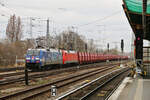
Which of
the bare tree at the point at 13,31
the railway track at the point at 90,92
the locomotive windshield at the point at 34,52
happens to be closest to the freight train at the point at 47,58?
the locomotive windshield at the point at 34,52

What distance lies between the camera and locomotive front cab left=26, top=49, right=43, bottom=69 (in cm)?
2503

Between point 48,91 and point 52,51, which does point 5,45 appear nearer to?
point 52,51

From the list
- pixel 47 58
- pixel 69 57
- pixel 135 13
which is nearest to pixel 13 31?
pixel 69 57

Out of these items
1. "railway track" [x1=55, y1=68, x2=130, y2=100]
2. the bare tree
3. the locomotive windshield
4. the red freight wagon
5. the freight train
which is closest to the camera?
"railway track" [x1=55, y1=68, x2=130, y2=100]

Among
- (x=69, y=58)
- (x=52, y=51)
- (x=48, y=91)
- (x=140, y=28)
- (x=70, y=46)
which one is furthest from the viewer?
(x=70, y=46)

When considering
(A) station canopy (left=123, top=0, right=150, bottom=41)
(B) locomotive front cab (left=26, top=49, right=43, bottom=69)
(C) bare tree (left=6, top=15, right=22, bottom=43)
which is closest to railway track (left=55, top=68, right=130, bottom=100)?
(A) station canopy (left=123, top=0, right=150, bottom=41)

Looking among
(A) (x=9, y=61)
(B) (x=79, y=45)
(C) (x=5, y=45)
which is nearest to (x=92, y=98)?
(A) (x=9, y=61)

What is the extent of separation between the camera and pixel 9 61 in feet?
112

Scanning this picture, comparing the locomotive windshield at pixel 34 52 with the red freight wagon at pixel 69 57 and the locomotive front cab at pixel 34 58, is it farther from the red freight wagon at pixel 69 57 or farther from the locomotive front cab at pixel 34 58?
the red freight wagon at pixel 69 57

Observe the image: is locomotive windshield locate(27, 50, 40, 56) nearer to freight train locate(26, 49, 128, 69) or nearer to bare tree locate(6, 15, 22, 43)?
freight train locate(26, 49, 128, 69)

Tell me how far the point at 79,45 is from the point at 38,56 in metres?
43.6

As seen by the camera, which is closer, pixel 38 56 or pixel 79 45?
pixel 38 56

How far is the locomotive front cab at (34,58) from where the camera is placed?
2503 centimetres

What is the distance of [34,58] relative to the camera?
25.2 metres
